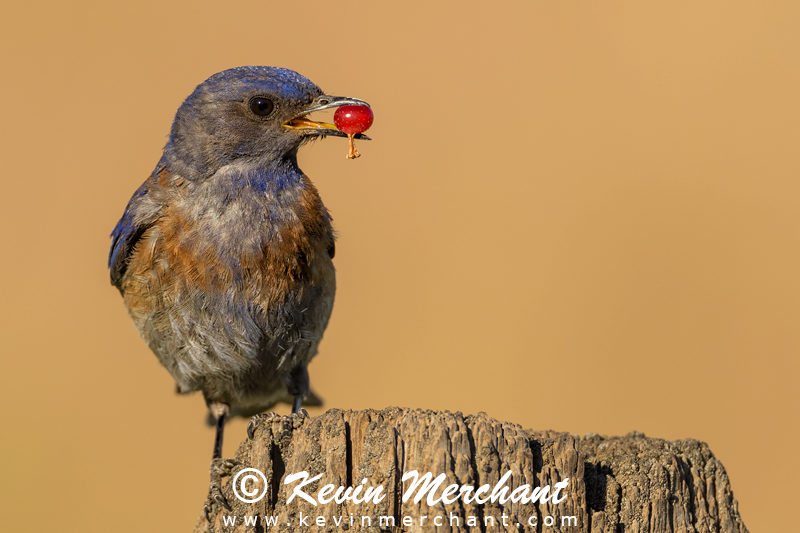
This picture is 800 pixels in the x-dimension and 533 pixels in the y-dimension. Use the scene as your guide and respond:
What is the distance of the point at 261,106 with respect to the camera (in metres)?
4.57

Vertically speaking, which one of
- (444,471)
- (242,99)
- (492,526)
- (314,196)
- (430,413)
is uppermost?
(242,99)

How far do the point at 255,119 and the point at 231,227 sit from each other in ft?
2.09

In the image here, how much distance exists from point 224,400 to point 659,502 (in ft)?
10.9

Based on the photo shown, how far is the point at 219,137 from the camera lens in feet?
15.2

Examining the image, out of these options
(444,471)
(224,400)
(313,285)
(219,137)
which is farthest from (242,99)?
(444,471)

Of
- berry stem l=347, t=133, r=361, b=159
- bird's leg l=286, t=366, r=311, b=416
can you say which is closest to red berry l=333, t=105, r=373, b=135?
berry stem l=347, t=133, r=361, b=159

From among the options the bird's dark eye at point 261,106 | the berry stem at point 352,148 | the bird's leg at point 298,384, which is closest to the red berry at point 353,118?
the berry stem at point 352,148

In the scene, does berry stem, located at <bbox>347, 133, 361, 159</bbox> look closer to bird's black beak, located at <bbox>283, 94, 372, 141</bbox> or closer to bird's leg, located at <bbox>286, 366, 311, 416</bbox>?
bird's black beak, located at <bbox>283, 94, 372, 141</bbox>

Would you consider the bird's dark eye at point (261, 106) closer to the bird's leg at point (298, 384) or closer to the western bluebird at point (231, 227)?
the western bluebird at point (231, 227)

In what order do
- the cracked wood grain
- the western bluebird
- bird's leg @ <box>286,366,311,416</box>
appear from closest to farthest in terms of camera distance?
the cracked wood grain, the western bluebird, bird's leg @ <box>286,366,311,416</box>

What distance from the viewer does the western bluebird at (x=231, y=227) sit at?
450 cm

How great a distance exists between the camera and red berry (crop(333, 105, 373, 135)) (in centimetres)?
A: 450

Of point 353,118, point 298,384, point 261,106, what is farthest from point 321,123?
point 298,384

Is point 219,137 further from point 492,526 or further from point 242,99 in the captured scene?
point 492,526
